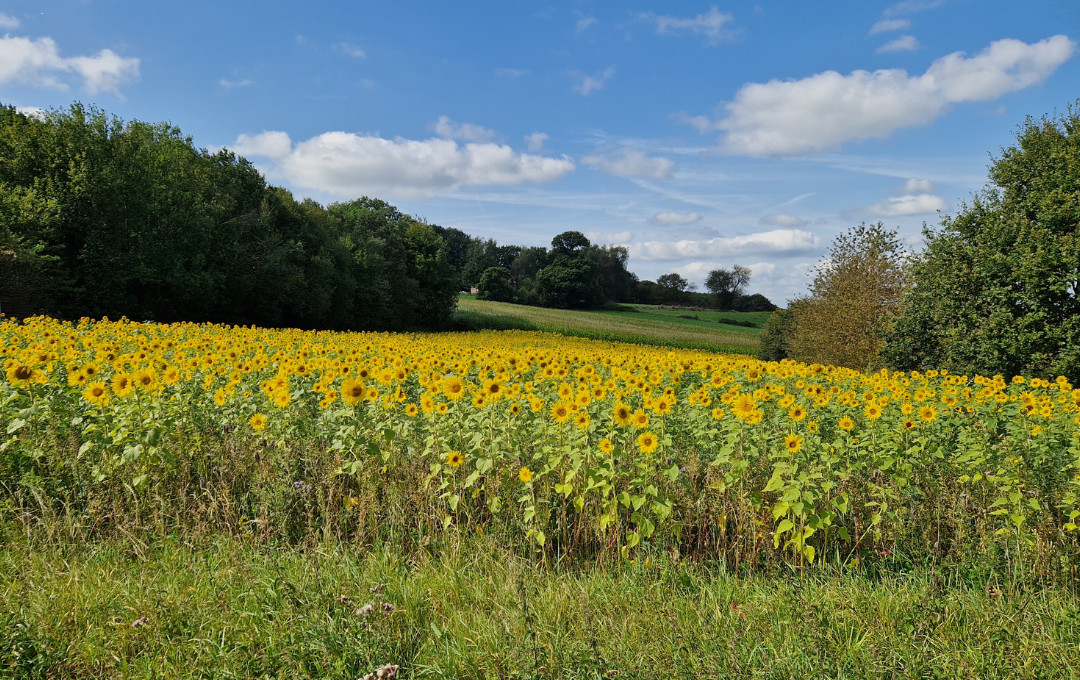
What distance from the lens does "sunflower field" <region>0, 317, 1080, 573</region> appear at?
4254mm

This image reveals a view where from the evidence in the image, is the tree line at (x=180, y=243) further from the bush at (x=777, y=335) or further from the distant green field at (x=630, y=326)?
the bush at (x=777, y=335)

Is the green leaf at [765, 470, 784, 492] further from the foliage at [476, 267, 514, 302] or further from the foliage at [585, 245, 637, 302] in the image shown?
the foliage at [585, 245, 637, 302]

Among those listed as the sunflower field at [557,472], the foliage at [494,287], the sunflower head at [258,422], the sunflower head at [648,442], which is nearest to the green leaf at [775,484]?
the sunflower field at [557,472]

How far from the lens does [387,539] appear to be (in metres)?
4.45

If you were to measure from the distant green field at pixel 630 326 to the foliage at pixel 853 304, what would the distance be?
12.7 metres

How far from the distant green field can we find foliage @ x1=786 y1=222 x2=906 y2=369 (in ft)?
41.6

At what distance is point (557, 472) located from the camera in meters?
4.74

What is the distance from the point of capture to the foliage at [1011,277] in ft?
50.2

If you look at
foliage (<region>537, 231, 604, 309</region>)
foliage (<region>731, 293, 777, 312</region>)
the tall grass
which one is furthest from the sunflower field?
foliage (<region>731, 293, 777, 312</region>)

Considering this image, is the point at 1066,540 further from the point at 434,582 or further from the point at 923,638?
the point at 434,582

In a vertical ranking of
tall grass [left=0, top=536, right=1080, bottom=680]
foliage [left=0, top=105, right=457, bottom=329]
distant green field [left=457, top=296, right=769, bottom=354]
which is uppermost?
foliage [left=0, top=105, right=457, bottom=329]

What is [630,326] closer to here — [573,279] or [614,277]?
[573,279]

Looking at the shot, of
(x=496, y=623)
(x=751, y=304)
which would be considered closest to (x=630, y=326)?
(x=751, y=304)

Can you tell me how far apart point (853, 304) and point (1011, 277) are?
9399 mm
